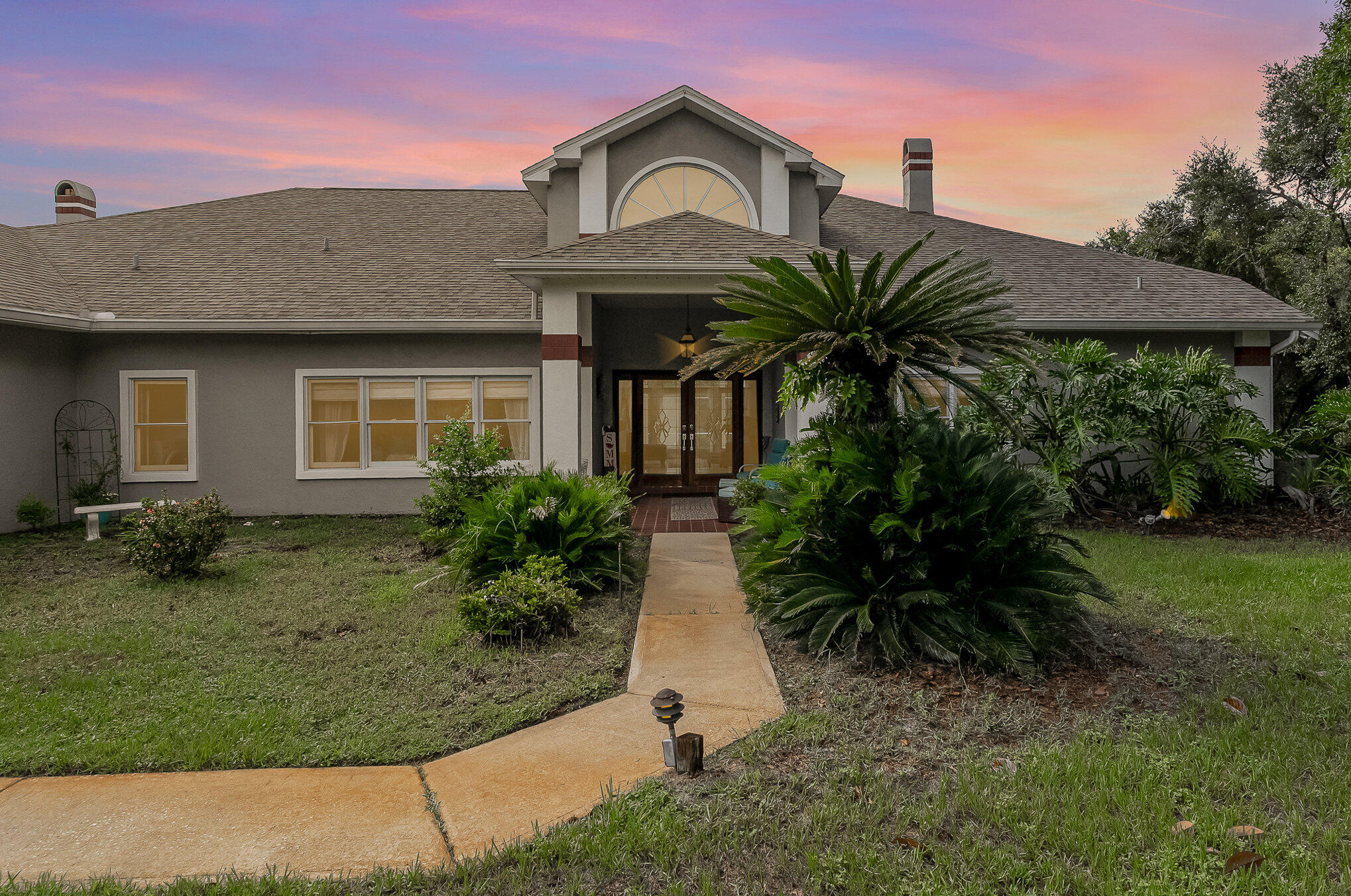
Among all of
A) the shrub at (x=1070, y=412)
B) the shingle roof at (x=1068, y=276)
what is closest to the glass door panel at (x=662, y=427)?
the shingle roof at (x=1068, y=276)

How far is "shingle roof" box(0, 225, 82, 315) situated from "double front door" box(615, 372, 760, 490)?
29.0ft

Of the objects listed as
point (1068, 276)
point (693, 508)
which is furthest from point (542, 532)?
point (1068, 276)

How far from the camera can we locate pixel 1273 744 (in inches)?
139

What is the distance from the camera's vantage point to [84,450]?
465 inches

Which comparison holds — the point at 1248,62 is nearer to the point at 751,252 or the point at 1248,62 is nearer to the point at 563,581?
the point at 751,252

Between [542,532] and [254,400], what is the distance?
7815 millimetres

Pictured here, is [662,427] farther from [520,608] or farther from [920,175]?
[520,608]

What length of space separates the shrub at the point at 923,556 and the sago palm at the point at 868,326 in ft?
1.30

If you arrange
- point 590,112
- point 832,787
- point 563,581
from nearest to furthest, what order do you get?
point 832,787, point 563,581, point 590,112

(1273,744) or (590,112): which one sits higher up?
(590,112)

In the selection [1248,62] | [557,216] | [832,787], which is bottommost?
[832,787]

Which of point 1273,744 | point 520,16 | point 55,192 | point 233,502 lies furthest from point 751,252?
point 55,192

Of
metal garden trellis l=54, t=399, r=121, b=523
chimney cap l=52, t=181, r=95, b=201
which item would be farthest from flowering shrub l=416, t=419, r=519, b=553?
chimney cap l=52, t=181, r=95, b=201

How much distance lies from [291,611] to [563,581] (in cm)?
A: 243
